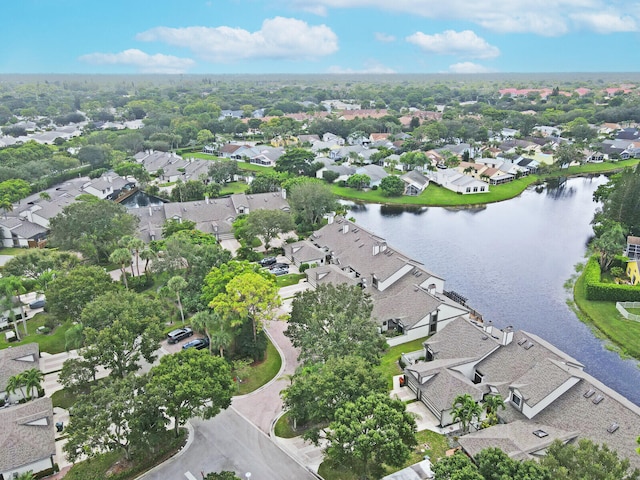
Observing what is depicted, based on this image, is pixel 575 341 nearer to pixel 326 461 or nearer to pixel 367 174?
pixel 326 461

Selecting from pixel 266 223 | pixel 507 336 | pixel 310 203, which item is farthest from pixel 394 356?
pixel 310 203

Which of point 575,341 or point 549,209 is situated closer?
point 575,341

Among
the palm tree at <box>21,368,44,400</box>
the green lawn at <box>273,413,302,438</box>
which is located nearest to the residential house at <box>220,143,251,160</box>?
→ the palm tree at <box>21,368,44,400</box>

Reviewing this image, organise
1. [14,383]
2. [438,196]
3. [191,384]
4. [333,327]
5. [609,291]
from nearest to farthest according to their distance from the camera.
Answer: [191,384] → [14,383] → [333,327] → [609,291] → [438,196]

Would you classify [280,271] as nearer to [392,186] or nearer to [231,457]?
[231,457]

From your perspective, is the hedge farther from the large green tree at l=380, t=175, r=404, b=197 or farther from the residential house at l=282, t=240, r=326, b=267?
the large green tree at l=380, t=175, r=404, b=197

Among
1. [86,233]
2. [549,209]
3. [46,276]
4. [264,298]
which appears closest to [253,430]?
[264,298]
